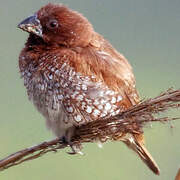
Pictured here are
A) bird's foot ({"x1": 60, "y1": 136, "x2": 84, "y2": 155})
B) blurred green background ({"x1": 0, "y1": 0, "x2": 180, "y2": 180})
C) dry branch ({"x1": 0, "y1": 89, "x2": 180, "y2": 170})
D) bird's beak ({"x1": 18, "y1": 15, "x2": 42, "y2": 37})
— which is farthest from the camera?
blurred green background ({"x1": 0, "y1": 0, "x2": 180, "y2": 180})

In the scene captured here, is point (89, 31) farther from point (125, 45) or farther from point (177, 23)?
point (177, 23)

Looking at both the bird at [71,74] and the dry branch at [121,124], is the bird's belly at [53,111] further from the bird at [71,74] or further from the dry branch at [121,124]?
the dry branch at [121,124]

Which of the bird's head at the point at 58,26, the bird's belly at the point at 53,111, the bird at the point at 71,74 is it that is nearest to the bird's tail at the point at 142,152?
the bird at the point at 71,74

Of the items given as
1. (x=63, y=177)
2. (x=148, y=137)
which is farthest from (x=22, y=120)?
(x=148, y=137)

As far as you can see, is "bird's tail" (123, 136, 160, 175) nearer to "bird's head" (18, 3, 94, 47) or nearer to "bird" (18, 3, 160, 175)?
"bird" (18, 3, 160, 175)

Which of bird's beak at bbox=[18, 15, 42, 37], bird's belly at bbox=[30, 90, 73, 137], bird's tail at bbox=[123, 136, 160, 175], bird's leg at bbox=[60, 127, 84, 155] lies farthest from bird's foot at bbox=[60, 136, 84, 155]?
bird's beak at bbox=[18, 15, 42, 37]

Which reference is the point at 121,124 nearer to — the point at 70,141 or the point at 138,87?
the point at 70,141
